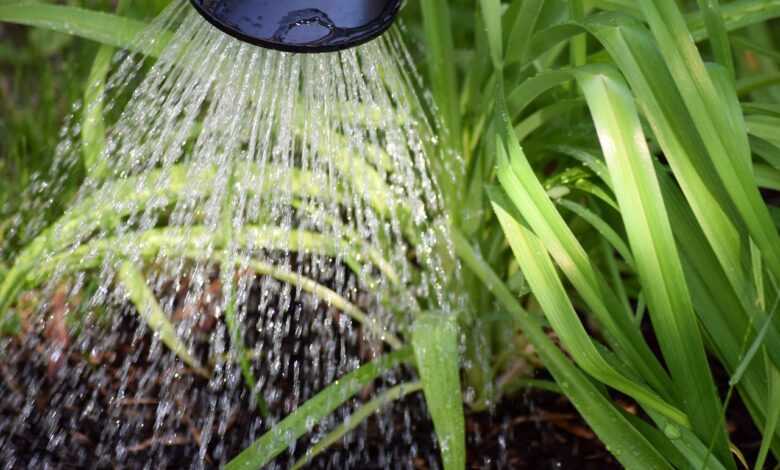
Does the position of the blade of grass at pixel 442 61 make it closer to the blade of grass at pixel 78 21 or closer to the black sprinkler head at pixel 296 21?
the blade of grass at pixel 78 21

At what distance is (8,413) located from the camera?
5.77 ft

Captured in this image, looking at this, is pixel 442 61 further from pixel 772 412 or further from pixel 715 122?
pixel 772 412

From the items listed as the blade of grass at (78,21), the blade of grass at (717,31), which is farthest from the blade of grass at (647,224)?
the blade of grass at (78,21)

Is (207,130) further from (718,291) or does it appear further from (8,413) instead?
→ (718,291)

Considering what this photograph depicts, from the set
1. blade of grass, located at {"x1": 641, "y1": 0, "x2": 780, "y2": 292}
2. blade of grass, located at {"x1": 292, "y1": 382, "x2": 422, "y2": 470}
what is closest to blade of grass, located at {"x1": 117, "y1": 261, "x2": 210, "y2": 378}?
blade of grass, located at {"x1": 292, "y1": 382, "x2": 422, "y2": 470}

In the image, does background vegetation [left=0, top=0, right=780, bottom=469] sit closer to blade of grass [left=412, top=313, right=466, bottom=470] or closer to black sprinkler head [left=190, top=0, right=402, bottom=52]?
blade of grass [left=412, top=313, right=466, bottom=470]

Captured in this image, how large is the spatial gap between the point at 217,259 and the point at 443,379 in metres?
0.57

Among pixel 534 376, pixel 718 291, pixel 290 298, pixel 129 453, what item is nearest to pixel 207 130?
pixel 290 298

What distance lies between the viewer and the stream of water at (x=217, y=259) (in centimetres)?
165

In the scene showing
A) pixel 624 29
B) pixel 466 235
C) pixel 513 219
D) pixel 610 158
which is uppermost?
pixel 624 29

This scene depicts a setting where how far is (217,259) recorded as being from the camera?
178cm

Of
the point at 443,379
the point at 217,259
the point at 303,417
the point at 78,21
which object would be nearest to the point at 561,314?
the point at 443,379

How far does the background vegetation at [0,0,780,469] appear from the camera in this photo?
1223 mm

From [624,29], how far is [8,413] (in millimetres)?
1203
